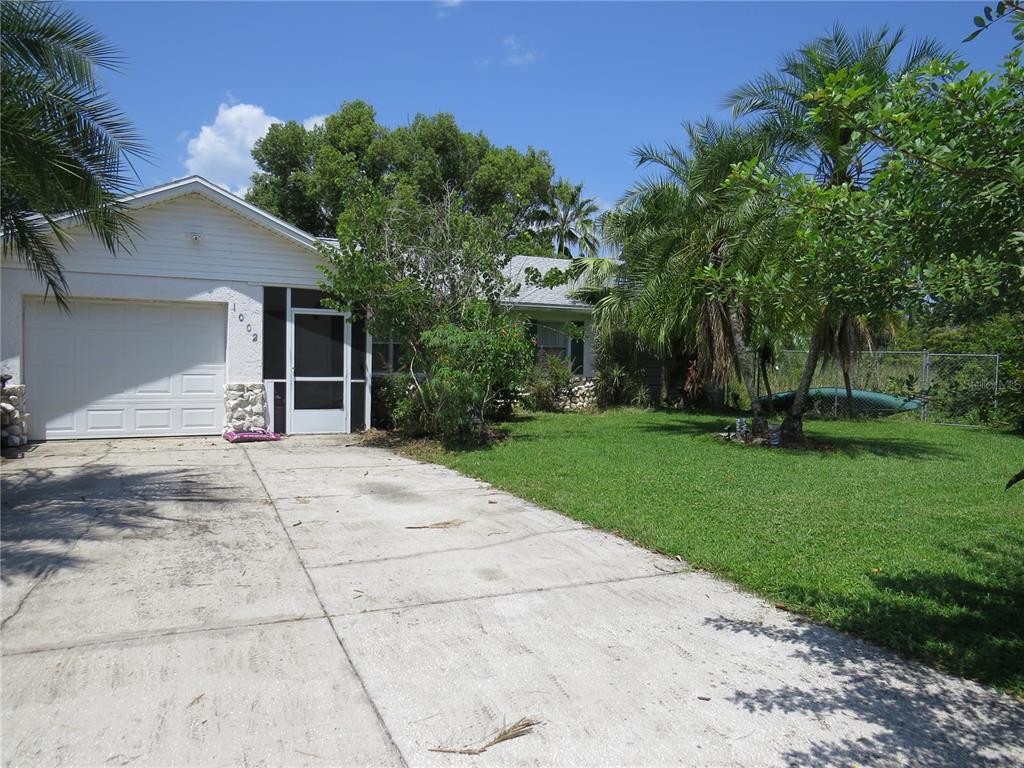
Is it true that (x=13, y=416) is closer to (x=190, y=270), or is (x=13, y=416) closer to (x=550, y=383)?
(x=190, y=270)

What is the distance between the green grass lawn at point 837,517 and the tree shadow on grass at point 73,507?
3.81m

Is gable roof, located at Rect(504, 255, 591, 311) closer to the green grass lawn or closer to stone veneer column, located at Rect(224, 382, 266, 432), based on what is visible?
the green grass lawn

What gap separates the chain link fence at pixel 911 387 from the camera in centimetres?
1742

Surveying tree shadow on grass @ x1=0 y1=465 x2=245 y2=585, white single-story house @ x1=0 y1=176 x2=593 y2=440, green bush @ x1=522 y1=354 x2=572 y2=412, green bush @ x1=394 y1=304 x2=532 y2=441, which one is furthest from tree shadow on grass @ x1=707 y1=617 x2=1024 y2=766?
green bush @ x1=522 y1=354 x2=572 y2=412

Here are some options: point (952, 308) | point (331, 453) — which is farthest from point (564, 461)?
point (952, 308)

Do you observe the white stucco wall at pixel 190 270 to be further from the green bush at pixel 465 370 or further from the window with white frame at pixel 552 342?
the window with white frame at pixel 552 342

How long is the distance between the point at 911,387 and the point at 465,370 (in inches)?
542

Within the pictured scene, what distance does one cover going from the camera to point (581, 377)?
65.2 feet

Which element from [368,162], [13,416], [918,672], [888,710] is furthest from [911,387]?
[368,162]

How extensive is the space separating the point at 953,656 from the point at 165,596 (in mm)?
4962

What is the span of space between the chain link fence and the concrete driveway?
41.1 feet

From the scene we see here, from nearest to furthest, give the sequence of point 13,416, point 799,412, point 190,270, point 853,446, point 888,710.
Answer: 1. point 888,710
2. point 13,416
3. point 190,270
4. point 853,446
5. point 799,412

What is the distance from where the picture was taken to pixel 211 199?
1220cm

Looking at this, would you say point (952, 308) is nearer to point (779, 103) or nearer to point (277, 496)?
point (277, 496)
